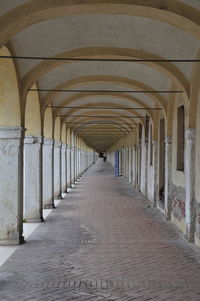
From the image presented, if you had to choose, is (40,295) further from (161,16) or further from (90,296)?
(161,16)

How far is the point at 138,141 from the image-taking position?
2539 centimetres

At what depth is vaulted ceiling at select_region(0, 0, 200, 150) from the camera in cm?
682

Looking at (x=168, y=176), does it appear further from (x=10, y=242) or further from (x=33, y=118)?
(x=10, y=242)

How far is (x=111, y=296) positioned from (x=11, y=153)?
15.3 ft

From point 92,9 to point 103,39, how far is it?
101 inches

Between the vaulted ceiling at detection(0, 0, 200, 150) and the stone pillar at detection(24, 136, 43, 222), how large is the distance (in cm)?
135

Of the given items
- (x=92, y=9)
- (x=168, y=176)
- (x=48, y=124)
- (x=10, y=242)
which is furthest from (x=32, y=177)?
(x=92, y=9)

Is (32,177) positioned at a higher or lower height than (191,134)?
lower

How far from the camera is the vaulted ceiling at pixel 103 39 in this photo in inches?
269

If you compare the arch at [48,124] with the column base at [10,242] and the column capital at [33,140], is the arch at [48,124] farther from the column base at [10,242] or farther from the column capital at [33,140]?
the column base at [10,242]

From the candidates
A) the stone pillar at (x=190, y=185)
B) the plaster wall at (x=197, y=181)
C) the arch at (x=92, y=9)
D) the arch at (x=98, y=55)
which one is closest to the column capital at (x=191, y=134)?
the stone pillar at (x=190, y=185)

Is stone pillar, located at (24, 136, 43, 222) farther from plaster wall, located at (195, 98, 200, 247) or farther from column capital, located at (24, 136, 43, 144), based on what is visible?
plaster wall, located at (195, 98, 200, 247)

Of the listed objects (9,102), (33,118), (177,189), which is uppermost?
(9,102)

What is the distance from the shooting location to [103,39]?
965 centimetres
